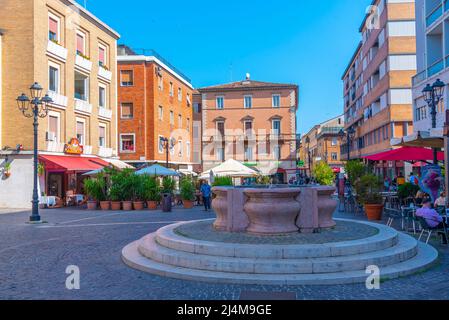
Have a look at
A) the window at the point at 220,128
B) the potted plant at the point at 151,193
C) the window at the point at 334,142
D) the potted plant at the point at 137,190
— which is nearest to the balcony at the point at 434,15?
the potted plant at the point at 151,193

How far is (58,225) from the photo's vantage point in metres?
14.4

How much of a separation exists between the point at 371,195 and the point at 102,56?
24216 mm

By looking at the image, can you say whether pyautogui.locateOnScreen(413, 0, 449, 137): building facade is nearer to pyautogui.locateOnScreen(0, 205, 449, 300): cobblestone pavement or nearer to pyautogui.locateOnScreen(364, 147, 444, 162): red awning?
pyautogui.locateOnScreen(364, 147, 444, 162): red awning

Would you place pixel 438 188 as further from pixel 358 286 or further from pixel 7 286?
pixel 7 286

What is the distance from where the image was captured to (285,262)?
6.61 meters

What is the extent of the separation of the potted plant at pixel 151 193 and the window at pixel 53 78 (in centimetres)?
856

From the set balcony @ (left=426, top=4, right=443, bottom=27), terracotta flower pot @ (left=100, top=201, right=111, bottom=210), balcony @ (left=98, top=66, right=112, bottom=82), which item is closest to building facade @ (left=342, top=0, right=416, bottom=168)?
balcony @ (left=426, top=4, right=443, bottom=27)

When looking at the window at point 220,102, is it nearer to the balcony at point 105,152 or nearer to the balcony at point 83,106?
the balcony at point 105,152

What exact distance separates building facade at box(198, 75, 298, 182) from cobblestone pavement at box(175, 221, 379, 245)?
41394 millimetres

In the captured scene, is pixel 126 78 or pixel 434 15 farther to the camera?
pixel 126 78

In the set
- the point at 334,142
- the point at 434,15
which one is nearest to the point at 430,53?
the point at 434,15

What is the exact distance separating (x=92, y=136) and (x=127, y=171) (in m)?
7.69

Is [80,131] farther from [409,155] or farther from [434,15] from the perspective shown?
[434,15]
